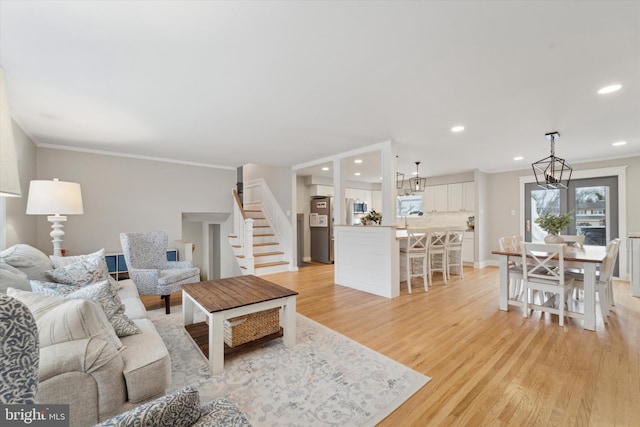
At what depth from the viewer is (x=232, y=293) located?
245 centimetres

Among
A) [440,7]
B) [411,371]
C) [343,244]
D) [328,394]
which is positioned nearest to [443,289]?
[343,244]

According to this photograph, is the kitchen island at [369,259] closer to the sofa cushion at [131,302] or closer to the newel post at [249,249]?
the newel post at [249,249]

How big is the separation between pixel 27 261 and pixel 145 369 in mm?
1538

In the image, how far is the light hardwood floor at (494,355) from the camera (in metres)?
1.64

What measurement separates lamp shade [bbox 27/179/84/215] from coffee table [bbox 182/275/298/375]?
1781mm

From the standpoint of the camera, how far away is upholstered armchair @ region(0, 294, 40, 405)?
0.69m

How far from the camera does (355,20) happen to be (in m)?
1.53

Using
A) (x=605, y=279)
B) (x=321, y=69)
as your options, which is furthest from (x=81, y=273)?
(x=605, y=279)

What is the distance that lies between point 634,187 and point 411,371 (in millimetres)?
5879

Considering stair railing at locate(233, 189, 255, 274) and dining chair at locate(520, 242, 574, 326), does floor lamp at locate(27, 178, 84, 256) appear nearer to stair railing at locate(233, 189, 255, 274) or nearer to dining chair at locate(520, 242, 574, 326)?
stair railing at locate(233, 189, 255, 274)

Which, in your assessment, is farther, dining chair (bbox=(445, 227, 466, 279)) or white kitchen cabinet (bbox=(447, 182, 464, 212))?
white kitchen cabinet (bbox=(447, 182, 464, 212))

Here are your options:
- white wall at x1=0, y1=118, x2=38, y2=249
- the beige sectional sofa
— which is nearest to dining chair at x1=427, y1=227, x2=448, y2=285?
the beige sectional sofa

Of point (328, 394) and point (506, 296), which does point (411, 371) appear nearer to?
point (328, 394)

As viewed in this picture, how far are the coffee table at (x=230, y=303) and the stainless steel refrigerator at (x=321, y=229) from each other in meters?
4.17
